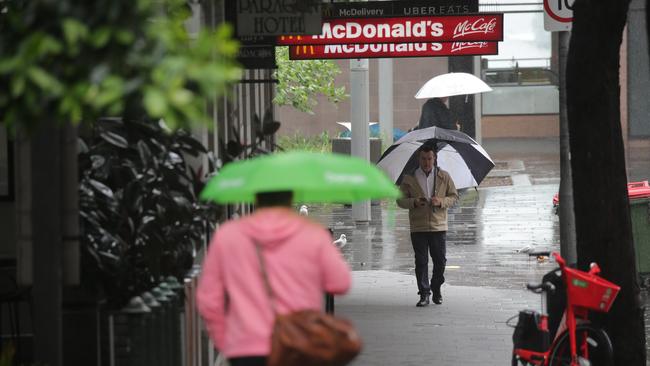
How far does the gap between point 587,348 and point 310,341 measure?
446 centimetres

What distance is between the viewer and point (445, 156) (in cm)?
1598

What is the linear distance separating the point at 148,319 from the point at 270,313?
2.01m

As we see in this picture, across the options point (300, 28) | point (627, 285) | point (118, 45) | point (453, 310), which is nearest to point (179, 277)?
point (300, 28)

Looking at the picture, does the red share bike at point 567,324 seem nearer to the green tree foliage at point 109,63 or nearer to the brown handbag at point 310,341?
the brown handbag at point 310,341

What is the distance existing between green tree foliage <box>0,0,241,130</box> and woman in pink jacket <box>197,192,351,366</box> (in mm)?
1492

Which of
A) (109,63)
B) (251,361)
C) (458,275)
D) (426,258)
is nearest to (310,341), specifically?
(251,361)

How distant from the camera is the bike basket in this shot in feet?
29.3

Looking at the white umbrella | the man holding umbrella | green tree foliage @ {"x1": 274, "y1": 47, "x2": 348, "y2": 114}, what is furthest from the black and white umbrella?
green tree foliage @ {"x1": 274, "y1": 47, "x2": 348, "y2": 114}

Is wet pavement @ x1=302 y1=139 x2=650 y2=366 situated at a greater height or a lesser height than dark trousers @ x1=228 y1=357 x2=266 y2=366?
lesser

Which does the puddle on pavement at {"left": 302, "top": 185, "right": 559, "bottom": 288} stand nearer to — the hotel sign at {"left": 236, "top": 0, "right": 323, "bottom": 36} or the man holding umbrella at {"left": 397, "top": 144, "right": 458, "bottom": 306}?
the man holding umbrella at {"left": 397, "top": 144, "right": 458, "bottom": 306}

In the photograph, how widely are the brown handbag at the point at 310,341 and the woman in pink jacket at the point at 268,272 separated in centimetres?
12

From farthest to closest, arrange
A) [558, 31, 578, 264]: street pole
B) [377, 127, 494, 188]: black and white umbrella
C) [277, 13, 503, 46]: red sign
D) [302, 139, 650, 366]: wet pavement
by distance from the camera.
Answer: [377, 127, 494, 188]: black and white umbrella < [277, 13, 503, 46]: red sign < [302, 139, 650, 366]: wet pavement < [558, 31, 578, 264]: street pole

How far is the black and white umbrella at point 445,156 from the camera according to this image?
590 inches

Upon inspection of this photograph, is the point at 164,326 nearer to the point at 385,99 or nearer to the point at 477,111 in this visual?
the point at 385,99
